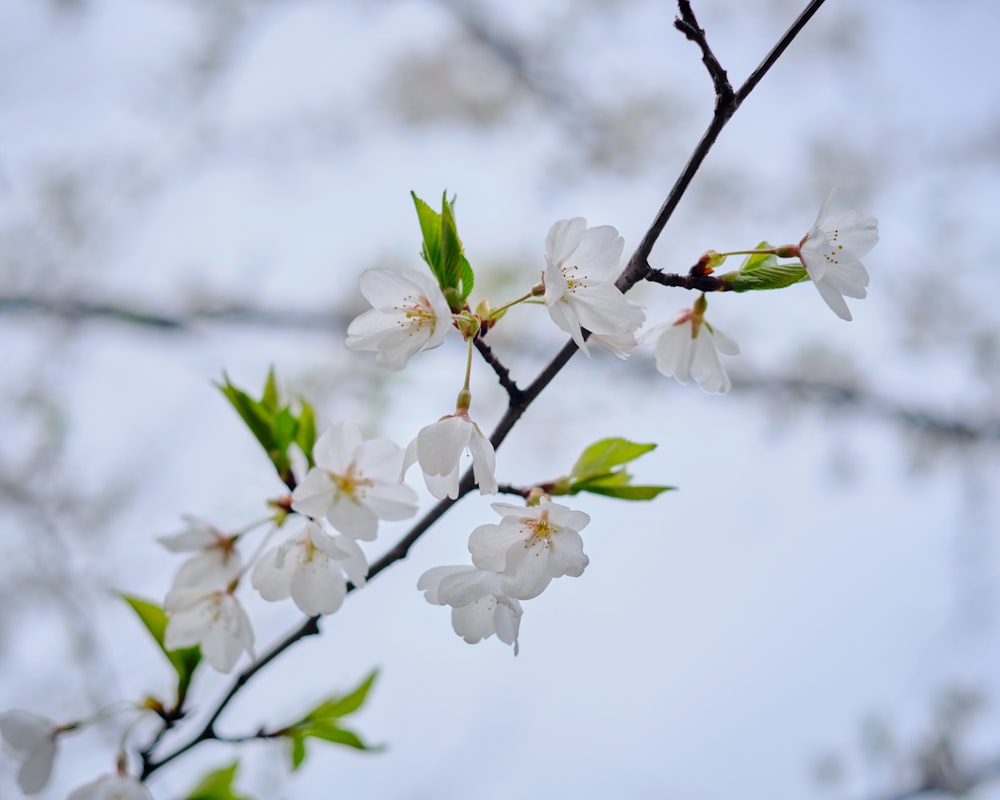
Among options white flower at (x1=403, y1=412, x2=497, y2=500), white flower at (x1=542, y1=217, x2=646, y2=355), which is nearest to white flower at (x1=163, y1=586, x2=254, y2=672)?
white flower at (x1=403, y1=412, x2=497, y2=500)

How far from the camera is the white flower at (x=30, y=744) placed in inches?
23.2

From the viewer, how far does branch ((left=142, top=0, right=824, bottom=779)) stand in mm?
420

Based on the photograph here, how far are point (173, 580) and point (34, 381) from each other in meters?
2.72

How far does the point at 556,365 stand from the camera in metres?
0.46

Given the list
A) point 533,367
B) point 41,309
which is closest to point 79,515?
point 41,309

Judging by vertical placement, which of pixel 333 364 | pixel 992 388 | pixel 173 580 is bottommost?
pixel 173 580

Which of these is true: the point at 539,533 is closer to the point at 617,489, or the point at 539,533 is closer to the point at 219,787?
the point at 617,489

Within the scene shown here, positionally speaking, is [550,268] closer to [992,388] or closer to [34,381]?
[34,381]

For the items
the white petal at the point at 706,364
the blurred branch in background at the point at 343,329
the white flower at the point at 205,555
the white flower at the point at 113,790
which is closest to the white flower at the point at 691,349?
the white petal at the point at 706,364

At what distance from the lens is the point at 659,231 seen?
0.42 meters

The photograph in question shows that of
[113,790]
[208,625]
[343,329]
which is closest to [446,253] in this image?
[208,625]

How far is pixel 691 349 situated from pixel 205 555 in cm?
39

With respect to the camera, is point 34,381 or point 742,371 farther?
point 742,371

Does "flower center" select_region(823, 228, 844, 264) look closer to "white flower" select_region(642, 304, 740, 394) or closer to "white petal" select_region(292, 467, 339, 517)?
"white flower" select_region(642, 304, 740, 394)
